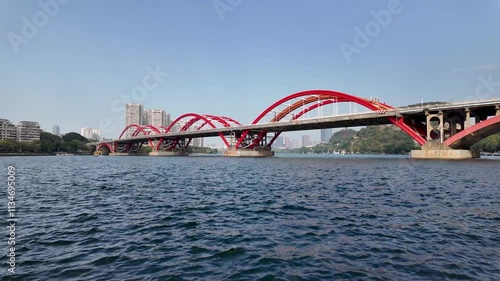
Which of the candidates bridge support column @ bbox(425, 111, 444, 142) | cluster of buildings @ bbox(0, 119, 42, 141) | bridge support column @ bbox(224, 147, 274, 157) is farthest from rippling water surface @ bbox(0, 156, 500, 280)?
cluster of buildings @ bbox(0, 119, 42, 141)

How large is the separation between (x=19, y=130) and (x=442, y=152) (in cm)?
22994

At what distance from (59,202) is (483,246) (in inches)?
702

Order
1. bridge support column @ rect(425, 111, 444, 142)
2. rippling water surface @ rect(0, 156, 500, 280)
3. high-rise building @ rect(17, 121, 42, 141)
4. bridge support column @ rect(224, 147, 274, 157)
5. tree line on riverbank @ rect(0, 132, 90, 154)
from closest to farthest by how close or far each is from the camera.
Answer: rippling water surface @ rect(0, 156, 500, 280)
bridge support column @ rect(425, 111, 444, 142)
bridge support column @ rect(224, 147, 274, 157)
tree line on riverbank @ rect(0, 132, 90, 154)
high-rise building @ rect(17, 121, 42, 141)

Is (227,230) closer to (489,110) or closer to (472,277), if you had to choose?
(472,277)

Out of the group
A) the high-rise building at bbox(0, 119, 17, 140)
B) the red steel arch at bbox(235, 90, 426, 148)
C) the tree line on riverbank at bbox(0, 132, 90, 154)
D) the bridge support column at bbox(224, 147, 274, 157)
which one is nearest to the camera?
the red steel arch at bbox(235, 90, 426, 148)

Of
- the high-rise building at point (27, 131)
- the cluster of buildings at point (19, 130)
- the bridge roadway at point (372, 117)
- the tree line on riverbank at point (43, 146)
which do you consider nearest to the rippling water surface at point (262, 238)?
the bridge roadway at point (372, 117)

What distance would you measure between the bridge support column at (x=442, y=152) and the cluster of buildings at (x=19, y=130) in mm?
222000

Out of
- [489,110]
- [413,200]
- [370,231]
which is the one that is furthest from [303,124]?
[370,231]

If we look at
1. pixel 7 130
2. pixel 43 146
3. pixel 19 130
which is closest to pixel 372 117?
pixel 43 146

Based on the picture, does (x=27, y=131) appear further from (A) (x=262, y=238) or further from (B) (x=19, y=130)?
(A) (x=262, y=238)

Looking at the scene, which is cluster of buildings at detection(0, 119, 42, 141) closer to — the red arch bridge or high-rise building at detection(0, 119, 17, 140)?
high-rise building at detection(0, 119, 17, 140)

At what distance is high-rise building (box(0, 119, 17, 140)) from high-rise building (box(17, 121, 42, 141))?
281cm

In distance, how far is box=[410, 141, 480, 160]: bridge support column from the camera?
178 feet

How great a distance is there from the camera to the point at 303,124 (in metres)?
79.4
